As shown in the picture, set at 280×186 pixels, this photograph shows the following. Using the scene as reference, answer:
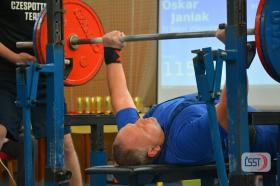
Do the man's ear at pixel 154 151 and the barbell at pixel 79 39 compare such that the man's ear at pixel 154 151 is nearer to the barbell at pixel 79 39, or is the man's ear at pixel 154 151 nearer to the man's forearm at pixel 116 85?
the man's forearm at pixel 116 85

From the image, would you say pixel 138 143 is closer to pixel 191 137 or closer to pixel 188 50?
pixel 191 137

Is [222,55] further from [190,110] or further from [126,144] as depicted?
[126,144]

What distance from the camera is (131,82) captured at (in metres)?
6.58

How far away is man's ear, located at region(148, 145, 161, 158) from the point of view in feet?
8.22

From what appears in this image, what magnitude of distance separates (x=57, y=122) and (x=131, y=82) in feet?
12.3

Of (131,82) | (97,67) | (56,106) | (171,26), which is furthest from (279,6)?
(131,82)

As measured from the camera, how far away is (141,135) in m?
2.49

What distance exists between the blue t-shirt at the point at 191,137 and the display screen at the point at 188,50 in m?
2.79

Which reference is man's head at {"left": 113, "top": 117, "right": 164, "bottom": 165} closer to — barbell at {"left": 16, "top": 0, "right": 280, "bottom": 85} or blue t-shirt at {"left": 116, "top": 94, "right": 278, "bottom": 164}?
blue t-shirt at {"left": 116, "top": 94, "right": 278, "bottom": 164}

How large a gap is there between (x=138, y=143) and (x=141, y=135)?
0.04 meters

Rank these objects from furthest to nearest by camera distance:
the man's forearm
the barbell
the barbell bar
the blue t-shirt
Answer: the barbell
the man's forearm
the barbell bar
the blue t-shirt

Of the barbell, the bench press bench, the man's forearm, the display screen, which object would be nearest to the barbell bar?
the barbell

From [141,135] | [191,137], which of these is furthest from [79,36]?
[191,137]

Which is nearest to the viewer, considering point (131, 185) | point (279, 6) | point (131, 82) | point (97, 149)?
point (279, 6)
